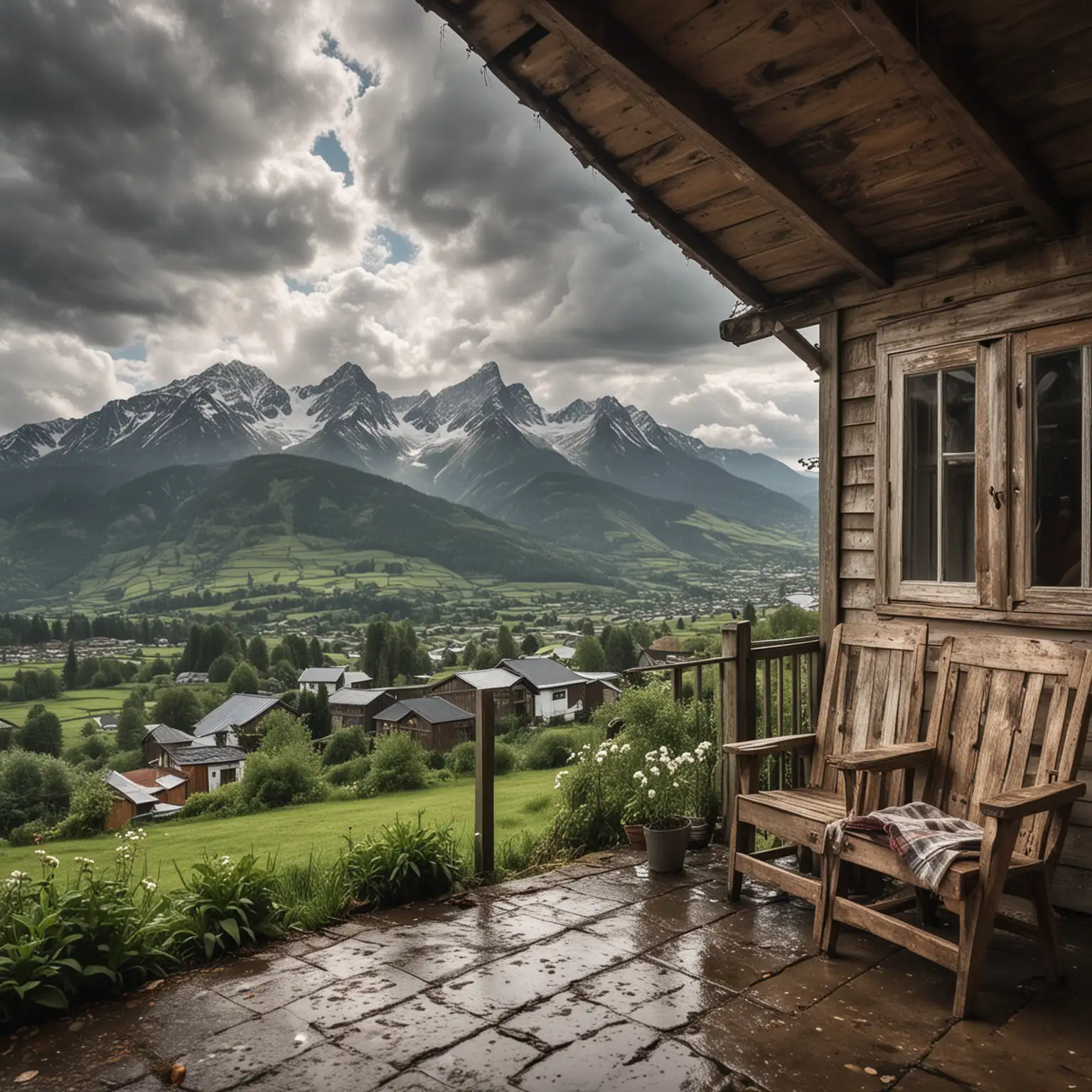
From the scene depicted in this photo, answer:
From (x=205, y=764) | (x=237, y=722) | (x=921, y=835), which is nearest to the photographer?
(x=921, y=835)

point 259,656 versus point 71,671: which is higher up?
point 259,656

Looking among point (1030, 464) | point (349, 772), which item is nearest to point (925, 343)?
point (1030, 464)

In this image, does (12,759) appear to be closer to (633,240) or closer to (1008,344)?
(633,240)

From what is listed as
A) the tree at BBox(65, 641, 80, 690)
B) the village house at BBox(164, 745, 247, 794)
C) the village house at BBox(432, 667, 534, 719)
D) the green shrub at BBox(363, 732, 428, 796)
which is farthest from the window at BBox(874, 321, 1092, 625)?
the tree at BBox(65, 641, 80, 690)

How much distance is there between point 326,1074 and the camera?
2098 millimetres

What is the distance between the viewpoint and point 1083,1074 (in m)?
2.04

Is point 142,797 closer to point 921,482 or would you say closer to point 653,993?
point 653,993

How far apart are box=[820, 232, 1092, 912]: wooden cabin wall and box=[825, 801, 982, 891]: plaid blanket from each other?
878 mm

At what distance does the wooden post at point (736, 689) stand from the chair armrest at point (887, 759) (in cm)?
98

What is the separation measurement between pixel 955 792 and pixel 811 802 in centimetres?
54

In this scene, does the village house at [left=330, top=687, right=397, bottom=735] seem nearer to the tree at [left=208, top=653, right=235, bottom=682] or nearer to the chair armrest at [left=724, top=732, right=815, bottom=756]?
the tree at [left=208, top=653, right=235, bottom=682]

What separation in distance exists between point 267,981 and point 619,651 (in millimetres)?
46869

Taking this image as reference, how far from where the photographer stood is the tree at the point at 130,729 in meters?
45.1

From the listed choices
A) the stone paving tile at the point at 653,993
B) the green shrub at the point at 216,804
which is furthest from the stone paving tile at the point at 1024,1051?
the green shrub at the point at 216,804
